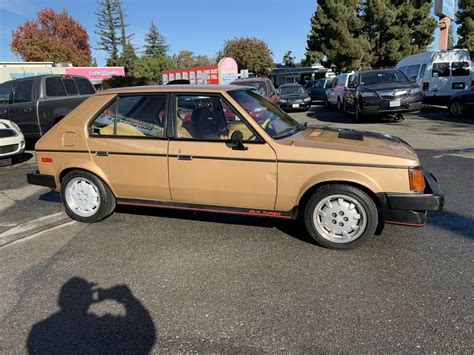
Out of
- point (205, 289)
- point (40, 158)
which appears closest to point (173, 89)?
point (40, 158)

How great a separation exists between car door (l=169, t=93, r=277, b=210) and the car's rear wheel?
12123mm

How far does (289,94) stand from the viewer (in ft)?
61.4

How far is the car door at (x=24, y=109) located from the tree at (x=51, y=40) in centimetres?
5121

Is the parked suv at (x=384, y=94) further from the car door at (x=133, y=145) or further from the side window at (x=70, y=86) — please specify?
the car door at (x=133, y=145)

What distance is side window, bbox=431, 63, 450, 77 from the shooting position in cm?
1575

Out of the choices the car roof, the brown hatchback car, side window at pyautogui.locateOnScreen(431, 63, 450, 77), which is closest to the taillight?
the brown hatchback car

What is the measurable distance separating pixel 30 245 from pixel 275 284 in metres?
2.81

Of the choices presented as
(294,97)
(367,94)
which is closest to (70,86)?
(367,94)

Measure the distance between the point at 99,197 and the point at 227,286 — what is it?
87.1 inches

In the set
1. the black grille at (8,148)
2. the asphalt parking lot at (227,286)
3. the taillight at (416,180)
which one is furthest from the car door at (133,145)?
the black grille at (8,148)

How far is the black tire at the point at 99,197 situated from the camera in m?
4.53

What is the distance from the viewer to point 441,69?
15.9 m

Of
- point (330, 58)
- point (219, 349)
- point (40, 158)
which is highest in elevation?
point (330, 58)

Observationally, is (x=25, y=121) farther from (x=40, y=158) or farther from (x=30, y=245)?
(x=30, y=245)
